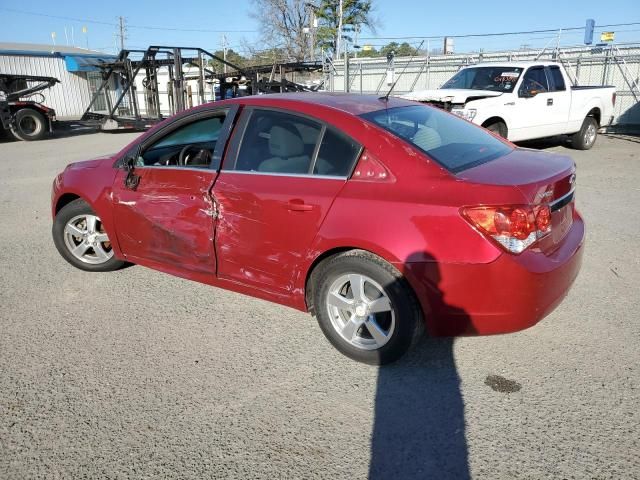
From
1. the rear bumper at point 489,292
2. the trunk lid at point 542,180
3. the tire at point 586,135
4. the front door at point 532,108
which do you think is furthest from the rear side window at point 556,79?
the rear bumper at point 489,292

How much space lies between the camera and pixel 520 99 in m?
10.2

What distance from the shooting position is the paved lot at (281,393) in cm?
244

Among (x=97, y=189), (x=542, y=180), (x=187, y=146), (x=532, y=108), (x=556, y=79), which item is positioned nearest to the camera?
(x=542, y=180)

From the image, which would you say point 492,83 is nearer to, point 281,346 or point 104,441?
point 281,346

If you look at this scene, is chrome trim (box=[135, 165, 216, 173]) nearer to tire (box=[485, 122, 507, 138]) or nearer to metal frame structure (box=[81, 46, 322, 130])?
tire (box=[485, 122, 507, 138])

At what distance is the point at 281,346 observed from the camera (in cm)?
348

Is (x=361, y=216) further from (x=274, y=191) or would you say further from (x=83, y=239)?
(x=83, y=239)

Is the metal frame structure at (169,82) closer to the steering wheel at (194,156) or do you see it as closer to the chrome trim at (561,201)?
the steering wheel at (194,156)

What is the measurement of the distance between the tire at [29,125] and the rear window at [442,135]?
1660 centimetres

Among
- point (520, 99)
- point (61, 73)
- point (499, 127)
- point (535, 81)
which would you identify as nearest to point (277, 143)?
point (499, 127)

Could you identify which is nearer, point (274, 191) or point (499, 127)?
point (274, 191)

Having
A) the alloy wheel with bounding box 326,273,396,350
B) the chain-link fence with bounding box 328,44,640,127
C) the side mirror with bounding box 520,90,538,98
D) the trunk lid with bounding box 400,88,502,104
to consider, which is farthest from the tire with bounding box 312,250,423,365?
the chain-link fence with bounding box 328,44,640,127

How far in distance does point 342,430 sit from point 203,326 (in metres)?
1.50

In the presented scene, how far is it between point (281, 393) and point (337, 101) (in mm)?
1935
